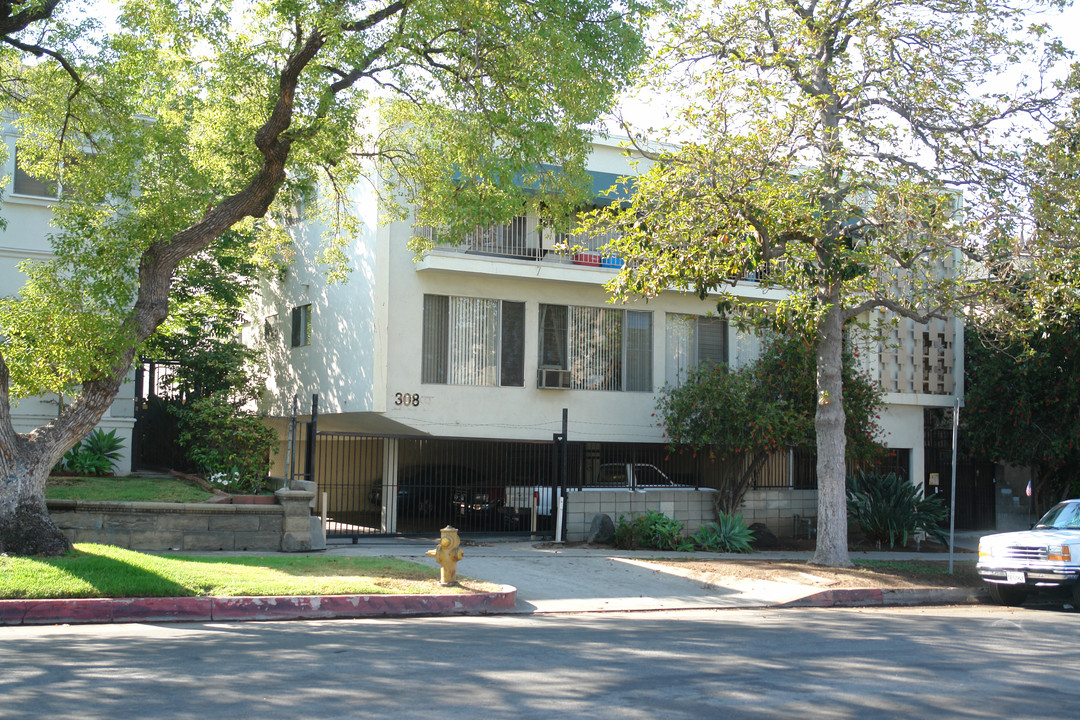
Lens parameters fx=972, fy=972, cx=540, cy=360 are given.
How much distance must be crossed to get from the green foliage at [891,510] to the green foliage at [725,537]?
9.73ft

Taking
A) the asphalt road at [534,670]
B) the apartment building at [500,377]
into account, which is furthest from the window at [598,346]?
the asphalt road at [534,670]

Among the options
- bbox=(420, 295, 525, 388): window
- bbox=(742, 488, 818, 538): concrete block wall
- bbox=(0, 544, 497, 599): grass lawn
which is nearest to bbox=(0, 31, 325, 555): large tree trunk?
bbox=(0, 544, 497, 599): grass lawn

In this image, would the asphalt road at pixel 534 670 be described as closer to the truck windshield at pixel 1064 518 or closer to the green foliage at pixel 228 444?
the truck windshield at pixel 1064 518

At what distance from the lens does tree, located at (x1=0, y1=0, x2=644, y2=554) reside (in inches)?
466

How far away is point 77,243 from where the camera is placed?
12211 mm

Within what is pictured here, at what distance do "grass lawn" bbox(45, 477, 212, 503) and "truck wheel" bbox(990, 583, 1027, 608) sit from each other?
11803 millimetres

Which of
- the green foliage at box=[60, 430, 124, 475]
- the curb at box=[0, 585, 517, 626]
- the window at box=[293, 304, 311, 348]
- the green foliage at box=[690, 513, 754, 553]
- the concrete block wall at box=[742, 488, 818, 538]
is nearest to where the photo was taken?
the curb at box=[0, 585, 517, 626]

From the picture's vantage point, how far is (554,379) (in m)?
19.9

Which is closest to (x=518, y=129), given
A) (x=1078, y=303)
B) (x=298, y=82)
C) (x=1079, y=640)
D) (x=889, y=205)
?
(x=298, y=82)

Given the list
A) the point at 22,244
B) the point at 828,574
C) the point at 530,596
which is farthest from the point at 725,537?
the point at 22,244

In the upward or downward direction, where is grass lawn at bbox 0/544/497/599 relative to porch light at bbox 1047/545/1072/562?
downward

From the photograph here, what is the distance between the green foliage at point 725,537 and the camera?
18375 millimetres

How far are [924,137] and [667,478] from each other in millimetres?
9249

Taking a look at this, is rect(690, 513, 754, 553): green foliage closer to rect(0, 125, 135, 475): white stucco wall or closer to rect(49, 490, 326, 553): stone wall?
rect(49, 490, 326, 553): stone wall
